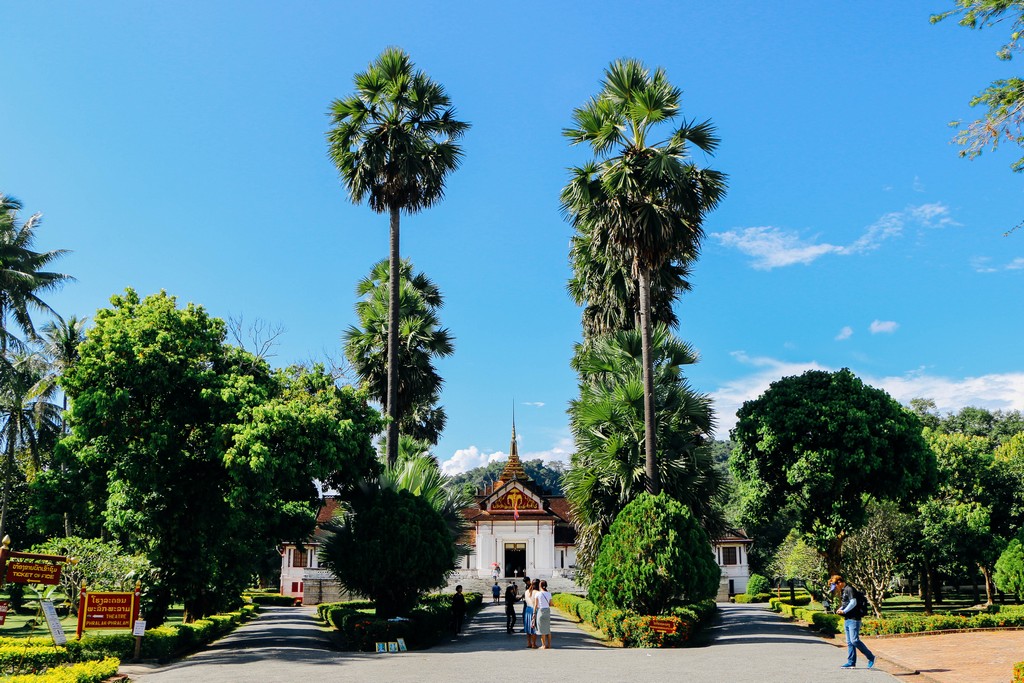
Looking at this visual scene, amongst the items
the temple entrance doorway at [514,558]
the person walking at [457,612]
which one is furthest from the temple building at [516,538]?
the person walking at [457,612]

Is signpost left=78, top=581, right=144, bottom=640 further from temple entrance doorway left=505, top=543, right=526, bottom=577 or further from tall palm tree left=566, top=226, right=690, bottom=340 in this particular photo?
temple entrance doorway left=505, top=543, right=526, bottom=577

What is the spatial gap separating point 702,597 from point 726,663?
5.12m

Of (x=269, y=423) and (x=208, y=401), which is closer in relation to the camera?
(x=269, y=423)

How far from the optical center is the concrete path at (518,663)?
1291 centimetres

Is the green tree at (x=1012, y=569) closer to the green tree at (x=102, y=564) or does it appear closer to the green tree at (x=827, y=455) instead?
the green tree at (x=827, y=455)

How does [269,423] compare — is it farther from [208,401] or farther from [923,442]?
[923,442]

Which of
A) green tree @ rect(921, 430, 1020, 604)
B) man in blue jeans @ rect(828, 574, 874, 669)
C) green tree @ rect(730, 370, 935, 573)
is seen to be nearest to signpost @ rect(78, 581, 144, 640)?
man in blue jeans @ rect(828, 574, 874, 669)

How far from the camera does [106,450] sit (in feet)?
61.9

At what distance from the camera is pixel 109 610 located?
16125mm

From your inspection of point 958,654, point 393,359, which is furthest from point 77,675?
point 958,654

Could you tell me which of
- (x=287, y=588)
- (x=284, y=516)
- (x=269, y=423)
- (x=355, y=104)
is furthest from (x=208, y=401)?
(x=287, y=588)

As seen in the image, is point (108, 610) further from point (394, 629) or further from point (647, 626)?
point (647, 626)

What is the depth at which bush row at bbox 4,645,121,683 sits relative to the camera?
10977mm

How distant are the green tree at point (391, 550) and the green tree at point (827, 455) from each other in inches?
406
